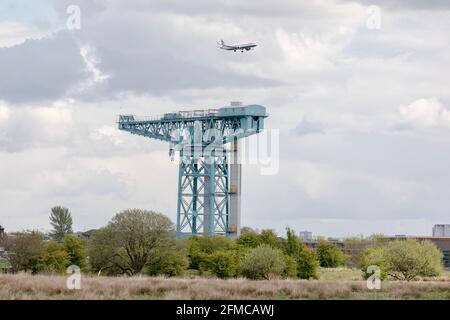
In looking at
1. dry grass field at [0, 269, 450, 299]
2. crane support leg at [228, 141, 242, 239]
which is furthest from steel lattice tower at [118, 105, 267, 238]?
dry grass field at [0, 269, 450, 299]

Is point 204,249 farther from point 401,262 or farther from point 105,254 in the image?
point 105,254

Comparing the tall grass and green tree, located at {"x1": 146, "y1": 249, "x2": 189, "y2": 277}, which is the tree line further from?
the tall grass

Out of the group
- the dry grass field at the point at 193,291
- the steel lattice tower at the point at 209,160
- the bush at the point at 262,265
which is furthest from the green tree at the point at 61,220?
the dry grass field at the point at 193,291

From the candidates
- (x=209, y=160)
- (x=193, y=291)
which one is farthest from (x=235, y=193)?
(x=193, y=291)
